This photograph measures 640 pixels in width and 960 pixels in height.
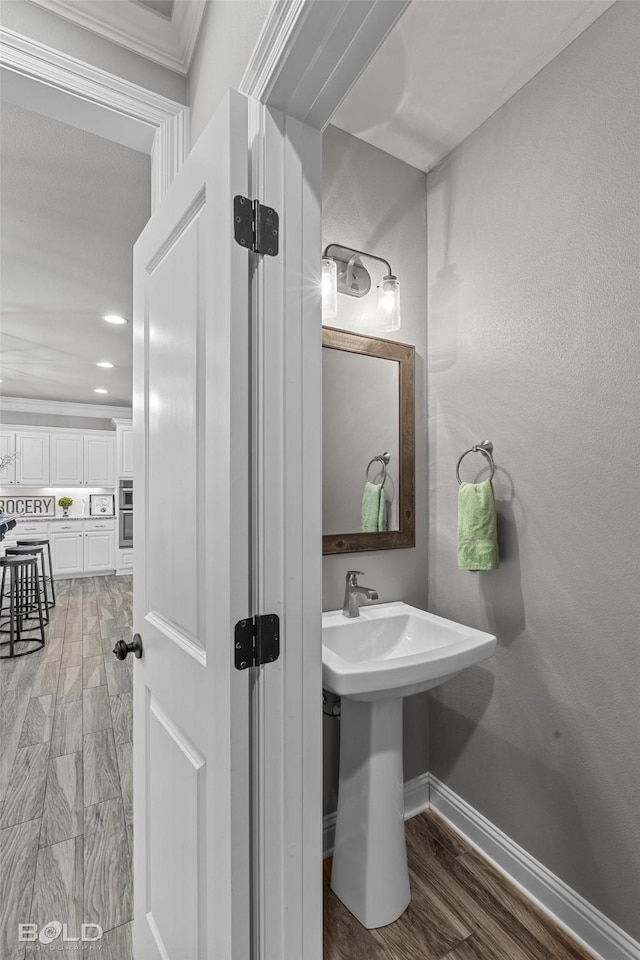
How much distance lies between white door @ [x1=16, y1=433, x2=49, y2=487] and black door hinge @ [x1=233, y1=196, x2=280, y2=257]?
305 inches

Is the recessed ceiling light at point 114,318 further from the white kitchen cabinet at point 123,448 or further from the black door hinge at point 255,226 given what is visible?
the white kitchen cabinet at point 123,448

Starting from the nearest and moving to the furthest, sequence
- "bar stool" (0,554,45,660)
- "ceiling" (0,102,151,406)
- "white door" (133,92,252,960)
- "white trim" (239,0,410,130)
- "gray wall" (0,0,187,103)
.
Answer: "white trim" (239,0,410,130), "white door" (133,92,252,960), "gray wall" (0,0,187,103), "ceiling" (0,102,151,406), "bar stool" (0,554,45,660)

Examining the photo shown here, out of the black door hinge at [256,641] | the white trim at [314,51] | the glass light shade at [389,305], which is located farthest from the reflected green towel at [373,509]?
the white trim at [314,51]

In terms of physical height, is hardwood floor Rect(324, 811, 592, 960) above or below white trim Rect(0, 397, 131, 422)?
below

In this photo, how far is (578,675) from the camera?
4.82 feet

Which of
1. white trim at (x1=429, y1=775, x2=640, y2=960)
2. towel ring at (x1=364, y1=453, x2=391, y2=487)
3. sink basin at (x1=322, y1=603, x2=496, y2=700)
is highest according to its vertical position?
towel ring at (x1=364, y1=453, x2=391, y2=487)

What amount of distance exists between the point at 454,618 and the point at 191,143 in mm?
1845

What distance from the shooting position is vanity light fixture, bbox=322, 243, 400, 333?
176cm

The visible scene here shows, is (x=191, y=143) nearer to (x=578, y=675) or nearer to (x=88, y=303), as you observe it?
(x=578, y=675)

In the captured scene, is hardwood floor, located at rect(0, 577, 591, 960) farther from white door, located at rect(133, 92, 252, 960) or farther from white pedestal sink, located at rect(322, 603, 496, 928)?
white door, located at rect(133, 92, 252, 960)

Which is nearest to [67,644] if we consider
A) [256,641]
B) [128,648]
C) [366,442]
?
[128,648]

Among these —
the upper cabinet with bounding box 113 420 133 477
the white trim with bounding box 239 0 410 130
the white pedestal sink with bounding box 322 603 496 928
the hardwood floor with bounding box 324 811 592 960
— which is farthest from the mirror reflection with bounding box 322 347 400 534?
the upper cabinet with bounding box 113 420 133 477

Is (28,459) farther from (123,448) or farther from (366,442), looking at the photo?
(366,442)

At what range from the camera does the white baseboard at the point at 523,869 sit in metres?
1.36
